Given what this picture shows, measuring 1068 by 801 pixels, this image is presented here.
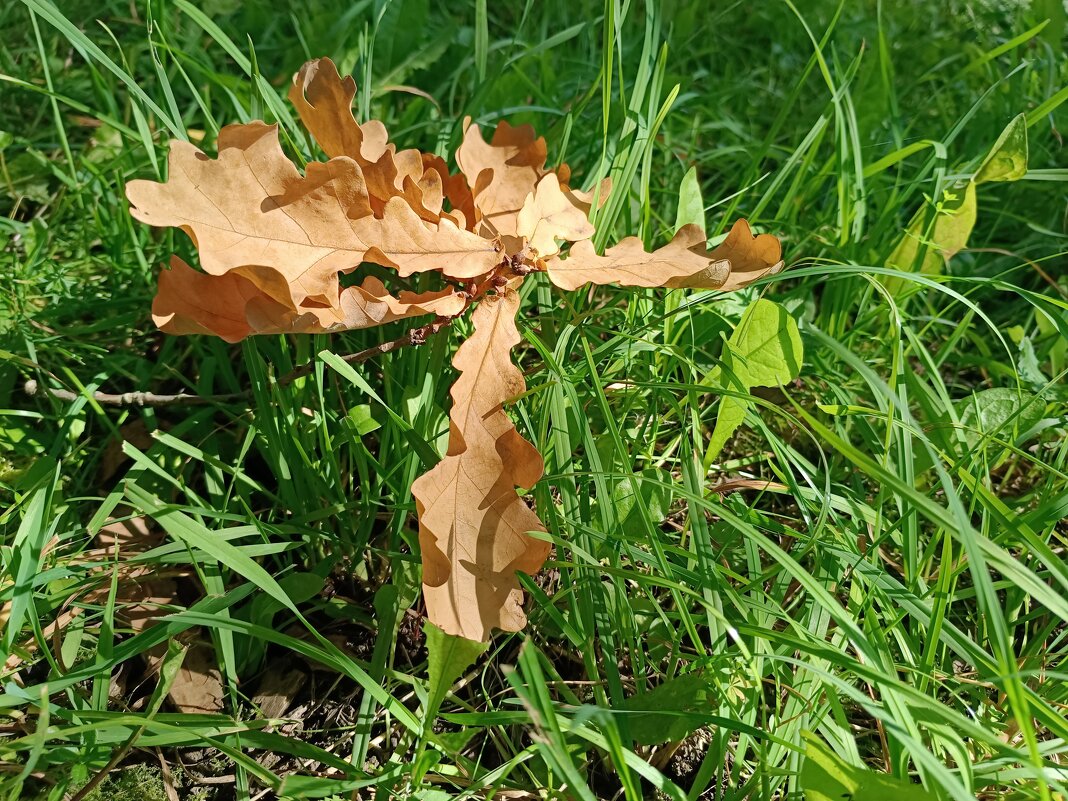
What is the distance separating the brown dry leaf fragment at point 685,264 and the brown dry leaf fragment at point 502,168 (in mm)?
149

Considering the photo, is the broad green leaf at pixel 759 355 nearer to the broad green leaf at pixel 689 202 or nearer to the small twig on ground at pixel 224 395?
the broad green leaf at pixel 689 202

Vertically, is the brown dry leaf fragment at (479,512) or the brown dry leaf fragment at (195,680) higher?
the brown dry leaf fragment at (479,512)

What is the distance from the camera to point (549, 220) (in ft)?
4.50

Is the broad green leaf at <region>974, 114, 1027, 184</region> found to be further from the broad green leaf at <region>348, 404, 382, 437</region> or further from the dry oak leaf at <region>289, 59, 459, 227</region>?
the broad green leaf at <region>348, 404, 382, 437</region>

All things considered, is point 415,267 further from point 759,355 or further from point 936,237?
point 936,237

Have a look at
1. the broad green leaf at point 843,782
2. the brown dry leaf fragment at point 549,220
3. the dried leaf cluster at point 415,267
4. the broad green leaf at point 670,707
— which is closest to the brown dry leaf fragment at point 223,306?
the dried leaf cluster at point 415,267

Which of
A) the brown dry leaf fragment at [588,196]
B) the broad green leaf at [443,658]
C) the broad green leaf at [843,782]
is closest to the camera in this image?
the broad green leaf at [843,782]

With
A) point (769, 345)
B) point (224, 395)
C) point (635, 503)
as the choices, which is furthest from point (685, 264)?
point (224, 395)

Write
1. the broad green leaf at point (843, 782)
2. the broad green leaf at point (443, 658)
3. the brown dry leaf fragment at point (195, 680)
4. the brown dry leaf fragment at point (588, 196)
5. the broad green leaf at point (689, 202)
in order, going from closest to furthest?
the broad green leaf at point (843, 782)
the broad green leaf at point (443, 658)
the brown dry leaf fragment at point (195, 680)
the brown dry leaf fragment at point (588, 196)
the broad green leaf at point (689, 202)

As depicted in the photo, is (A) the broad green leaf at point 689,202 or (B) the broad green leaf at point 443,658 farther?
(A) the broad green leaf at point 689,202

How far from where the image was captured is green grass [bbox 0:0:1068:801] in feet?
3.62

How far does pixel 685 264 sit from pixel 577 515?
426mm

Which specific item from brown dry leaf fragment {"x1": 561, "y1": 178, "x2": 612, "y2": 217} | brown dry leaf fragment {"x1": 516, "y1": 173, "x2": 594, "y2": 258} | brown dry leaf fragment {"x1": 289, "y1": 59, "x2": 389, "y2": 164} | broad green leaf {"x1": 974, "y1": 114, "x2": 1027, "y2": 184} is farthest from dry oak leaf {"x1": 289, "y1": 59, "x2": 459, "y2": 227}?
broad green leaf {"x1": 974, "y1": 114, "x2": 1027, "y2": 184}

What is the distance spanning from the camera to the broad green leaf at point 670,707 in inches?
44.1
